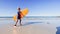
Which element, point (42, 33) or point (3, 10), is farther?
point (3, 10)

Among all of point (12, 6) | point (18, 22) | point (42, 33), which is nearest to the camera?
point (42, 33)

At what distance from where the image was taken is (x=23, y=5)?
5.04 m

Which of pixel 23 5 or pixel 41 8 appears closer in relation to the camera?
pixel 23 5

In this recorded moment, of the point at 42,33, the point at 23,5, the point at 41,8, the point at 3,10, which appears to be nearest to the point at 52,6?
the point at 41,8

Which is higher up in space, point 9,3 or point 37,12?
point 9,3

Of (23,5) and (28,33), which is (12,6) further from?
(28,33)

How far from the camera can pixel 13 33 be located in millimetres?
3170

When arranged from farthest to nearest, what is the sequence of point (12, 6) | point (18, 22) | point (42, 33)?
point (12, 6) < point (18, 22) < point (42, 33)

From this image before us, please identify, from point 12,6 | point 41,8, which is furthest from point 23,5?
point 41,8

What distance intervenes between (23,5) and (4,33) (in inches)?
80.4

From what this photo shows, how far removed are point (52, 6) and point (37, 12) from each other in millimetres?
603

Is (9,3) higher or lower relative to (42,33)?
higher

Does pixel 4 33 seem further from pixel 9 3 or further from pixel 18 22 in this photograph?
pixel 9 3

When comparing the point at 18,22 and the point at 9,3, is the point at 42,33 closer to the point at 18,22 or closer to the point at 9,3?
the point at 18,22
